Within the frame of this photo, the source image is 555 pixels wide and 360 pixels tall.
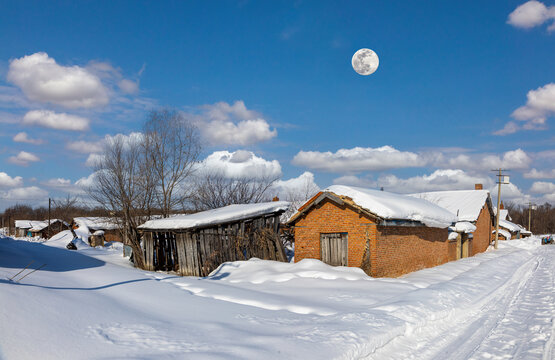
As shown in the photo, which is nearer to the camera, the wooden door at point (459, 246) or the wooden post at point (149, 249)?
the wooden post at point (149, 249)

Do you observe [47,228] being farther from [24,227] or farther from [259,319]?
[259,319]

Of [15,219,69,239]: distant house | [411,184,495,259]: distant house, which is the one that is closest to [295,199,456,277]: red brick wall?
[411,184,495,259]: distant house

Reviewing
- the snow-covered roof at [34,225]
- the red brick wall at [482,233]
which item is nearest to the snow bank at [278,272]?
the red brick wall at [482,233]

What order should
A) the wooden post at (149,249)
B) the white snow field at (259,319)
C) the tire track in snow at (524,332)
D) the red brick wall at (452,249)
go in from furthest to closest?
the red brick wall at (452,249)
the wooden post at (149,249)
the tire track in snow at (524,332)
the white snow field at (259,319)

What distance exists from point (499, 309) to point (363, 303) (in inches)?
143

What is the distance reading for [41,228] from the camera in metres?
65.8

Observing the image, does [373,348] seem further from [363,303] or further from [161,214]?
[161,214]

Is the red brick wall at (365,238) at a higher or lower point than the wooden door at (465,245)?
higher

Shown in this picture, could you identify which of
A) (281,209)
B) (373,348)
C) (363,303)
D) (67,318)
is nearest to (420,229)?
(281,209)

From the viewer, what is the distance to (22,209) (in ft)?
440

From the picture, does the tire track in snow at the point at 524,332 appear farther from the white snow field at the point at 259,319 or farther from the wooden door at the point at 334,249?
the wooden door at the point at 334,249

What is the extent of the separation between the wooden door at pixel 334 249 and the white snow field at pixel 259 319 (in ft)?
8.87

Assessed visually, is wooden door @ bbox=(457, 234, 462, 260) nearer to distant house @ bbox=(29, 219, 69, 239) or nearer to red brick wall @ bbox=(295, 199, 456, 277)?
red brick wall @ bbox=(295, 199, 456, 277)

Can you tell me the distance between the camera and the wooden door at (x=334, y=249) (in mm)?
15540
